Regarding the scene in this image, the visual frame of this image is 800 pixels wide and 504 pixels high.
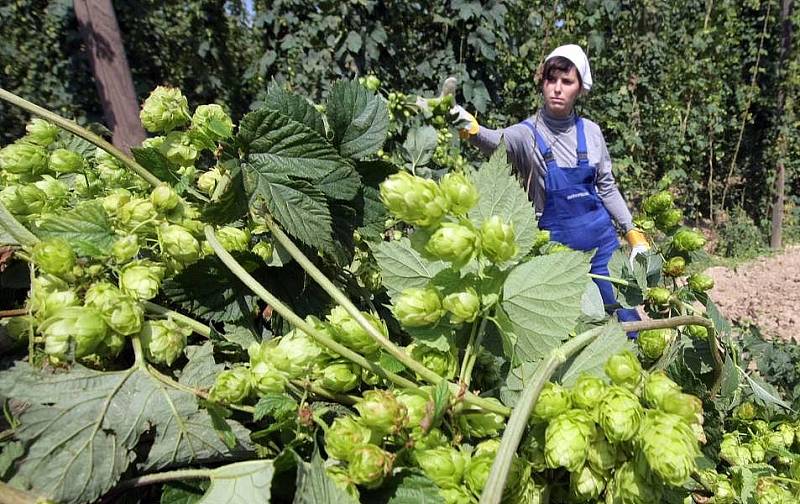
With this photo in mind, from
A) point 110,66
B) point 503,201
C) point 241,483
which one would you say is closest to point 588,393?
point 503,201

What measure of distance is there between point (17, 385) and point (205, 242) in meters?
0.27

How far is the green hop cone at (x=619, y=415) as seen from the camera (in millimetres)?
517

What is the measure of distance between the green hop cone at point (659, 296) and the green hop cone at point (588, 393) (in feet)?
1.98

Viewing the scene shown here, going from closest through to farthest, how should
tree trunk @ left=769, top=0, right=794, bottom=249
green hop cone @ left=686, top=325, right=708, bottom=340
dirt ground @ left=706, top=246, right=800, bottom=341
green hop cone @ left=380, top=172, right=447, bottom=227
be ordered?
green hop cone @ left=380, top=172, right=447, bottom=227 < green hop cone @ left=686, top=325, right=708, bottom=340 < dirt ground @ left=706, top=246, right=800, bottom=341 < tree trunk @ left=769, top=0, right=794, bottom=249

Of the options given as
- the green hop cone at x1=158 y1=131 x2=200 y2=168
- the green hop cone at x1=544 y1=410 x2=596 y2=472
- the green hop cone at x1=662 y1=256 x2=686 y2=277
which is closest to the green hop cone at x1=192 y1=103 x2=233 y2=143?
the green hop cone at x1=158 y1=131 x2=200 y2=168

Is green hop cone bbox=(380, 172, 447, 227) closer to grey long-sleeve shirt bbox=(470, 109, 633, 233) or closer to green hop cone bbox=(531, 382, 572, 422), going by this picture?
green hop cone bbox=(531, 382, 572, 422)

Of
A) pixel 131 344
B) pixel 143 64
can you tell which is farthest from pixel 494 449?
pixel 143 64

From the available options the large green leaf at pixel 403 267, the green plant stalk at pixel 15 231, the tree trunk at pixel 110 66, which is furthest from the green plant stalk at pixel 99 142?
the tree trunk at pixel 110 66

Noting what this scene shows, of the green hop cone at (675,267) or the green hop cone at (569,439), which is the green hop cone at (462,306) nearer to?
the green hop cone at (569,439)

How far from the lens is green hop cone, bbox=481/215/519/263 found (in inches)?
22.2

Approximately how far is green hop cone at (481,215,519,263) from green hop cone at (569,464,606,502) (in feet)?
0.81

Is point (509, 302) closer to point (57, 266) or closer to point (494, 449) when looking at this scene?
point (494, 449)

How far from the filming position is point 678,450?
497mm

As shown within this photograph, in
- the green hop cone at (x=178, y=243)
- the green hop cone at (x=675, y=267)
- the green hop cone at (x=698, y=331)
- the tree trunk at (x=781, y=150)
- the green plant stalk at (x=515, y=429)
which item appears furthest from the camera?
the tree trunk at (x=781, y=150)
